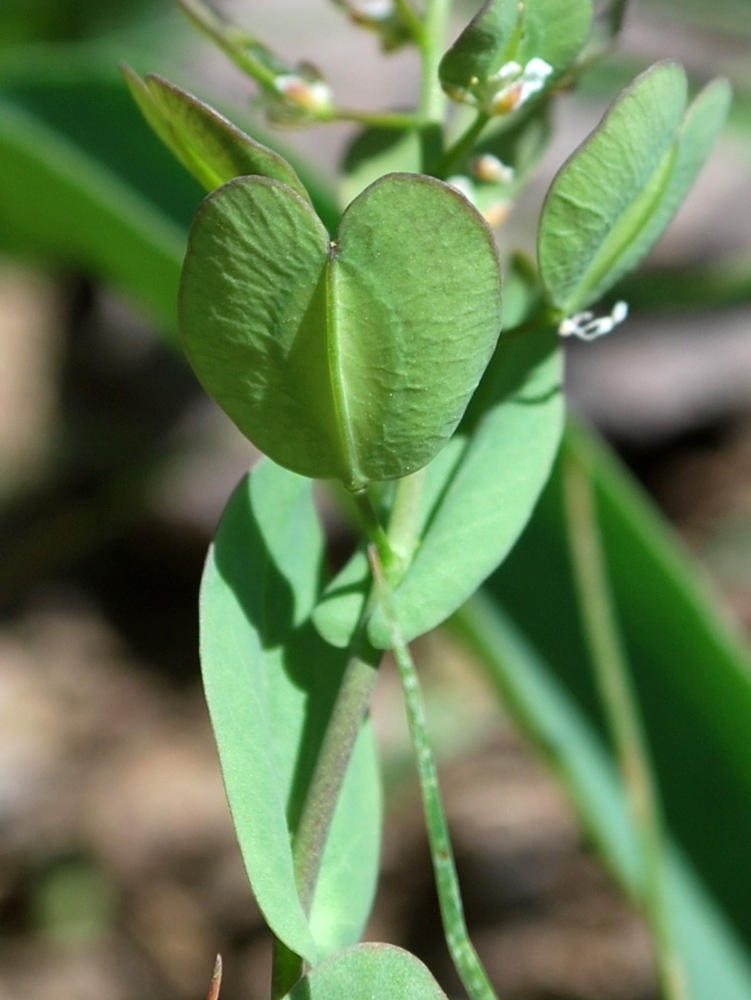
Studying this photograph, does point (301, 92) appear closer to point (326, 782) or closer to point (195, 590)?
point (326, 782)

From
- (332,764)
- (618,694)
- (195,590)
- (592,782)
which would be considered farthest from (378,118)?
(195,590)

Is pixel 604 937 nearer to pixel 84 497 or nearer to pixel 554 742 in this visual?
pixel 554 742

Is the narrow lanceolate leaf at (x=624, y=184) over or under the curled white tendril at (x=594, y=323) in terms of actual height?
over

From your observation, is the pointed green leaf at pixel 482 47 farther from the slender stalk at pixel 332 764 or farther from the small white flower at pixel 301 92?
→ the slender stalk at pixel 332 764

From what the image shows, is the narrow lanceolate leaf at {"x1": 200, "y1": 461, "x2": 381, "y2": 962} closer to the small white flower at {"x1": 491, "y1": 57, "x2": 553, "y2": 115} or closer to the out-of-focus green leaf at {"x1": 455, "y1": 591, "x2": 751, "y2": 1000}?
the small white flower at {"x1": 491, "y1": 57, "x2": 553, "y2": 115}

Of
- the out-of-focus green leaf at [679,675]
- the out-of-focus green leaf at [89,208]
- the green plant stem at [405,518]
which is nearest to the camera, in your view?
the green plant stem at [405,518]

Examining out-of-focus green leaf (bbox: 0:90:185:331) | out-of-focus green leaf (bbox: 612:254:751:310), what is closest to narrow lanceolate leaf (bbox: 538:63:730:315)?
out-of-focus green leaf (bbox: 0:90:185:331)

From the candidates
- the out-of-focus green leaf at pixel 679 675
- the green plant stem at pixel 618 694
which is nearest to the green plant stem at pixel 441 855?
the green plant stem at pixel 618 694
